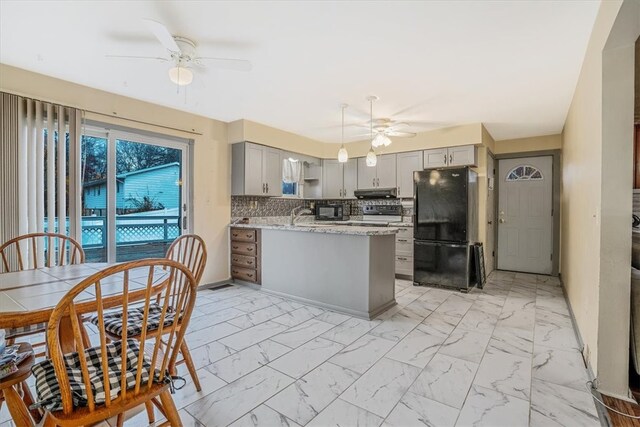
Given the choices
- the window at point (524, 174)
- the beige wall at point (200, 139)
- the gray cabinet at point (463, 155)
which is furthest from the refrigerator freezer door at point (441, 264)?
the beige wall at point (200, 139)

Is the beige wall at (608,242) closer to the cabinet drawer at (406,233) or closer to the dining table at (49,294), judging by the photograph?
the dining table at (49,294)

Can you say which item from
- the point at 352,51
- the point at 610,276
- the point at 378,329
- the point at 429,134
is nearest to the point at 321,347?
the point at 378,329

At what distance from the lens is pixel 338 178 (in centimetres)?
613

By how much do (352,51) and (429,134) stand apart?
2.89 meters

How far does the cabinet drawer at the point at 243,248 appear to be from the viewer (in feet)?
14.6

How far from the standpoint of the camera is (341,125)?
15.9 feet

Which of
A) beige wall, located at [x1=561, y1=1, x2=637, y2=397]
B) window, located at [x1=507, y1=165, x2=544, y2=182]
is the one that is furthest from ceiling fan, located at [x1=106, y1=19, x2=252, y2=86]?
window, located at [x1=507, y1=165, x2=544, y2=182]

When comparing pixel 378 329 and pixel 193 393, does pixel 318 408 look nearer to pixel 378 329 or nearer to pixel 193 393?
pixel 193 393

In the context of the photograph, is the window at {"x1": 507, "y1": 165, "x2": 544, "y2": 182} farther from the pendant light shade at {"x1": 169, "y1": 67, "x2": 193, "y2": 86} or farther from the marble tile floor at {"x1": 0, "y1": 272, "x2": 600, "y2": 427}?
the pendant light shade at {"x1": 169, "y1": 67, "x2": 193, "y2": 86}

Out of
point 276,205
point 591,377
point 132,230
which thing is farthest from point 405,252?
point 132,230

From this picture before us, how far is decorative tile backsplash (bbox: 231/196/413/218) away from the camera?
5004 mm

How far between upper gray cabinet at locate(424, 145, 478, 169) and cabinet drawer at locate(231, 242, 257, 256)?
3090 millimetres

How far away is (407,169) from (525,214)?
233 cm

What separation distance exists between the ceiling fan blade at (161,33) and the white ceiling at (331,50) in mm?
211
